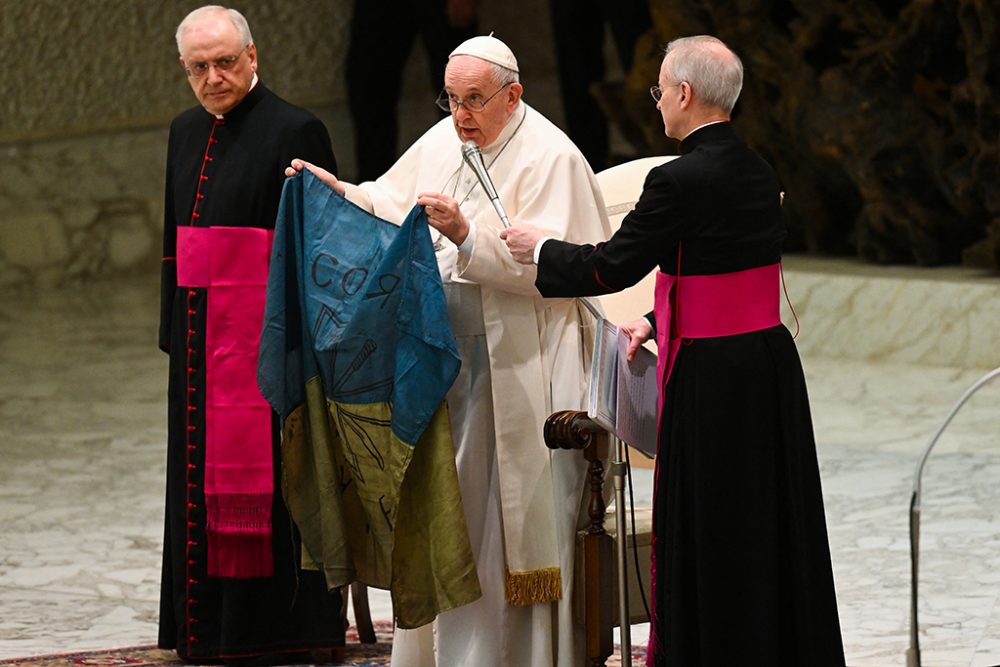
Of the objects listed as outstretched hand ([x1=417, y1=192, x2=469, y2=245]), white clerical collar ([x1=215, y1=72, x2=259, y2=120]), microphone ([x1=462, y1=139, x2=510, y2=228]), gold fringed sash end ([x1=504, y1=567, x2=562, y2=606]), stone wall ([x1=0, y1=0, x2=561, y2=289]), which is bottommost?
gold fringed sash end ([x1=504, y1=567, x2=562, y2=606])

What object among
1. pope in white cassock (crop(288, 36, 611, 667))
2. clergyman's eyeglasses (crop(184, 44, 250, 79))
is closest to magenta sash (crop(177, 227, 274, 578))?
clergyman's eyeglasses (crop(184, 44, 250, 79))

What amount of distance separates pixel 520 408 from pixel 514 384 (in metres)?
0.06

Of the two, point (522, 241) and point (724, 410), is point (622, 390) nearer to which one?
point (724, 410)

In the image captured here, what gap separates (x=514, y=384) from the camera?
4.59m

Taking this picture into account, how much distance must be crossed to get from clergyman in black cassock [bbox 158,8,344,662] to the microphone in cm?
78

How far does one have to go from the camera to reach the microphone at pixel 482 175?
4379mm

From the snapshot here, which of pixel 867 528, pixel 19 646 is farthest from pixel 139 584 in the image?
pixel 867 528

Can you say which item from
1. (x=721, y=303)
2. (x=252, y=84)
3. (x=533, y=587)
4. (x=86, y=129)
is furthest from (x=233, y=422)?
(x=86, y=129)

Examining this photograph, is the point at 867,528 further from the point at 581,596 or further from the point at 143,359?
the point at 143,359

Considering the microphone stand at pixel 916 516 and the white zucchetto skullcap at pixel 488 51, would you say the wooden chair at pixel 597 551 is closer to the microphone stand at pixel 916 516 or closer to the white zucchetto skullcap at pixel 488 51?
the white zucchetto skullcap at pixel 488 51

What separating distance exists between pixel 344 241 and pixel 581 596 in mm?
1024

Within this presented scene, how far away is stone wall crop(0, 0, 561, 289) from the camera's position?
37.7ft

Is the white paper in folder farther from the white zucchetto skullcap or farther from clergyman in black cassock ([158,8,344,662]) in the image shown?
clergyman in black cassock ([158,8,344,662])

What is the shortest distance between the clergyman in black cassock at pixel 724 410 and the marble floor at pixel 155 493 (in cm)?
123
